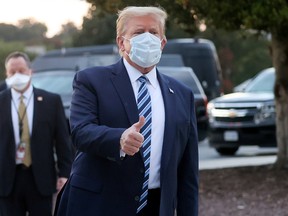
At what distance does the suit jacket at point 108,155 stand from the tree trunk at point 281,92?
690 centimetres

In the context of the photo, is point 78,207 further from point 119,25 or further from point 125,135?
point 119,25

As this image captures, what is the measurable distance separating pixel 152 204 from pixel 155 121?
42 centimetres

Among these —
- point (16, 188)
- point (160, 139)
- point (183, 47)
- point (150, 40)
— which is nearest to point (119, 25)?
point (150, 40)

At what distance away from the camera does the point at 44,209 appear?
20.6ft

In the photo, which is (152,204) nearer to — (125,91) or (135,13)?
(125,91)

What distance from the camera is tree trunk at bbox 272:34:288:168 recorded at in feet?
35.5

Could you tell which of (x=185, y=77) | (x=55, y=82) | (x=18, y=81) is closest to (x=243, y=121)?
(x=185, y=77)

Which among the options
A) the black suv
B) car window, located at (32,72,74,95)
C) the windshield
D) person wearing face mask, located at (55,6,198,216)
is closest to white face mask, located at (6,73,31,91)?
person wearing face mask, located at (55,6,198,216)

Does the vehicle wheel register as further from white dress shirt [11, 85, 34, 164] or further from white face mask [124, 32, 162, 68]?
white face mask [124, 32, 162, 68]

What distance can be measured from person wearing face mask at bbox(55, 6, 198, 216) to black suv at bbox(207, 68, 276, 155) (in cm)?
1101

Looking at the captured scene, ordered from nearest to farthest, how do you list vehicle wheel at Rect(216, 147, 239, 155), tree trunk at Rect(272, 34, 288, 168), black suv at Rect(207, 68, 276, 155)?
tree trunk at Rect(272, 34, 288, 168), black suv at Rect(207, 68, 276, 155), vehicle wheel at Rect(216, 147, 239, 155)

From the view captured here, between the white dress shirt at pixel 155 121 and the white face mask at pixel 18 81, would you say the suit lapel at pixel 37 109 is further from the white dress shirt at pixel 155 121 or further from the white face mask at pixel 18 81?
the white dress shirt at pixel 155 121

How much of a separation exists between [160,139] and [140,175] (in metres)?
0.21

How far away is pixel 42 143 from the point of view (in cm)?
639
